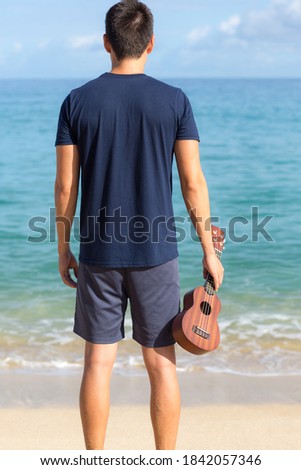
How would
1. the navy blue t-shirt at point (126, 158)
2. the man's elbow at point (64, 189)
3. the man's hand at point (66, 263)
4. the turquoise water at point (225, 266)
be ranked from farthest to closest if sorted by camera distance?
the turquoise water at point (225, 266) → the man's hand at point (66, 263) → the man's elbow at point (64, 189) → the navy blue t-shirt at point (126, 158)

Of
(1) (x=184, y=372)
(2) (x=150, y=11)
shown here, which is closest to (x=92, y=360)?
(2) (x=150, y=11)

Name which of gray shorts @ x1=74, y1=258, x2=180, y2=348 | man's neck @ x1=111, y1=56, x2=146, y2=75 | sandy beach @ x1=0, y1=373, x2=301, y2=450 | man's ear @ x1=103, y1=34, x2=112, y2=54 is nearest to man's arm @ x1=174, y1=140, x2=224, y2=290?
gray shorts @ x1=74, y1=258, x2=180, y2=348

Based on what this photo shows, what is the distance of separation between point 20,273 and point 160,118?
476cm

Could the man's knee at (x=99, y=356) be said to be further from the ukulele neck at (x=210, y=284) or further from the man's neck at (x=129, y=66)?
the man's neck at (x=129, y=66)

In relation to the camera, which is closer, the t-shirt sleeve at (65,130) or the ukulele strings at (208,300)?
the t-shirt sleeve at (65,130)

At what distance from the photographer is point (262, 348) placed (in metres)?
4.60

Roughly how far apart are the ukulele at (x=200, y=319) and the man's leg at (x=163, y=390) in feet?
0.28

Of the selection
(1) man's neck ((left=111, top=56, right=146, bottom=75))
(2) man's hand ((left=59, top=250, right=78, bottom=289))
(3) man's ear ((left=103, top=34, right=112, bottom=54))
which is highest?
(3) man's ear ((left=103, top=34, right=112, bottom=54))

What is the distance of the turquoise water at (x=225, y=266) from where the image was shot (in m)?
4.44

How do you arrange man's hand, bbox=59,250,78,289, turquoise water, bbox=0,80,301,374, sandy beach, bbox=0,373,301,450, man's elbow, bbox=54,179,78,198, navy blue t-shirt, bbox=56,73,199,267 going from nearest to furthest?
navy blue t-shirt, bbox=56,73,199,267 < man's elbow, bbox=54,179,78,198 < man's hand, bbox=59,250,78,289 < sandy beach, bbox=0,373,301,450 < turquoise water, bbox=0,80,301,374

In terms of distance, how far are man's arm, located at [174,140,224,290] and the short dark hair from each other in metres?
0.34

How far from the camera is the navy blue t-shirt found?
242 centimetres

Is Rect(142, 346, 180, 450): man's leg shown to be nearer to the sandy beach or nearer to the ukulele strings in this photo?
the ukulele strings

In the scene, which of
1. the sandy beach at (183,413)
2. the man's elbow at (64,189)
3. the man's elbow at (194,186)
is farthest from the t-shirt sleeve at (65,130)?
the sandy beach at (183,413)
